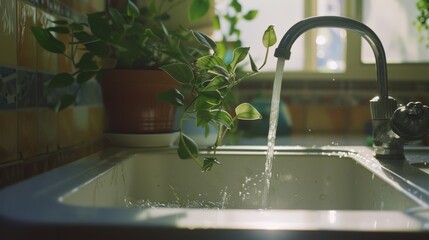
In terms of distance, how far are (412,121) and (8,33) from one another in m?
0.63

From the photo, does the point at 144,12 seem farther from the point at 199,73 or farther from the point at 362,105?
the point at 362,105

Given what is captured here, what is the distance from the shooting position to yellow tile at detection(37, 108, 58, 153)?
30.1 inches

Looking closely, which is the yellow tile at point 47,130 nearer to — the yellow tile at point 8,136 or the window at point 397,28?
the yellow tile at point 8,136

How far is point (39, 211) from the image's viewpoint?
0.41 meters

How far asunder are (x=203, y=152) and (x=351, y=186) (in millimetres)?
288

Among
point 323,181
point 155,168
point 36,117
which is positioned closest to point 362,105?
point 323,181

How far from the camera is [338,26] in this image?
0.81 metres

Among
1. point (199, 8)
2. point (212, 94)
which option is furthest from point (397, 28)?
point (212, 94)

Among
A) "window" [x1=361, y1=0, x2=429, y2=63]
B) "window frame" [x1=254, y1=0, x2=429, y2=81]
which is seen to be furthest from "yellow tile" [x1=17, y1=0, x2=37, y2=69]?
"window" [x1=361, y1=0, x2=429, y2=63]

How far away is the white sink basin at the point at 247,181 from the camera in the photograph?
0.87 metres

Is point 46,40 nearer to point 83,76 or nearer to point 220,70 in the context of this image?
point 83,76

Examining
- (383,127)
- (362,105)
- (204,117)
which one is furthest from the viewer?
(362,105)

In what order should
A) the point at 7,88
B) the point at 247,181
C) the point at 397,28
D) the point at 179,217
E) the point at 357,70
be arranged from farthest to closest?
the point at 397,28 < the point at 357,70 < the point at 247,181 < the point at 7,88 < the point at 179,217

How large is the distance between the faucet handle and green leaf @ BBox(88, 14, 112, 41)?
0.51 m
